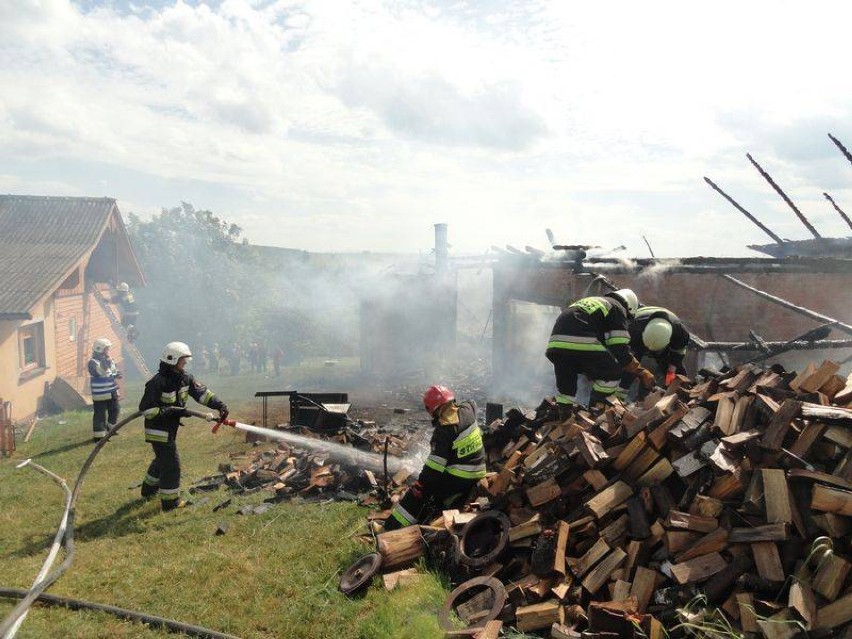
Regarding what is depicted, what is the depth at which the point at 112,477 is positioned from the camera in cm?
837

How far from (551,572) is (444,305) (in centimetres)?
1659

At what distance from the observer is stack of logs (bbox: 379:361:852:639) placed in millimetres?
3539

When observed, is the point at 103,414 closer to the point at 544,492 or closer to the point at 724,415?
the point at 544,492

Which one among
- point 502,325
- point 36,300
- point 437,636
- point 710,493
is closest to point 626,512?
point 710,493

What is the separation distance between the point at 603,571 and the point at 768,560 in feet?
3.60

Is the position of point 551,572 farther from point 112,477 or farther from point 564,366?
point 112,477

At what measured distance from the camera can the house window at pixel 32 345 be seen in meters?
15.6

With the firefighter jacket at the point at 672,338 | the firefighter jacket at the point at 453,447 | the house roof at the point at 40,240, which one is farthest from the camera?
the house roof at the point at 40,240

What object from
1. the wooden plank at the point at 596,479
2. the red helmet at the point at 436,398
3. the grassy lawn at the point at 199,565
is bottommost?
the grassy lawn at the point at 199,565

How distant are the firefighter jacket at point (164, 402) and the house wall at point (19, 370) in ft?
32.7

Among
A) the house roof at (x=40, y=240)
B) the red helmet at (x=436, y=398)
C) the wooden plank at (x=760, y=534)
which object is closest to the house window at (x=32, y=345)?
the house roof at (x=40, y=240)

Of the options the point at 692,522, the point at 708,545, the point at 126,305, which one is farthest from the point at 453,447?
the point at 126,305

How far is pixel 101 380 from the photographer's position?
11.0 metres

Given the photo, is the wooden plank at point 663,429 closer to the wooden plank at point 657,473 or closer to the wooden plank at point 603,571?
the wooden plank at point 657,473
